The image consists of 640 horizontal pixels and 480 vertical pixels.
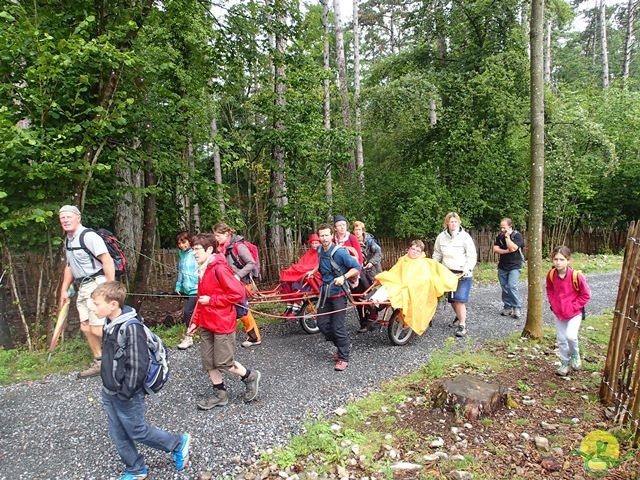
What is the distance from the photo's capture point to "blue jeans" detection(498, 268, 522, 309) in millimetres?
7479

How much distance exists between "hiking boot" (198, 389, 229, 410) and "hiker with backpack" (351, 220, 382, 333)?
2.88 meters

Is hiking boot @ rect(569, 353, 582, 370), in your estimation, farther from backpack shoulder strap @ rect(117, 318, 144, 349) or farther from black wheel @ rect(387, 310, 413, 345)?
backpack shoulder strap @ rect(117, 318, 144, 349)

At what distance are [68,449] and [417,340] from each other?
4691 mm

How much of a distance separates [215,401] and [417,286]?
A: 310cm

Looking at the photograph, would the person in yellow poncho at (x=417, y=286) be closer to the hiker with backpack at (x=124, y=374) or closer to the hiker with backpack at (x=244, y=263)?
the hiker with backpack at (x=244, y=263)

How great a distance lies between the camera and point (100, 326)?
5.00 meters

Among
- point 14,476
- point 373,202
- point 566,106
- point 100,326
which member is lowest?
point 14,476

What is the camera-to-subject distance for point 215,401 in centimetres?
426

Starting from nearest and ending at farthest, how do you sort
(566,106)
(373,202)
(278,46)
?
1. (278,46)
2. (566,106)
3. (373,202)

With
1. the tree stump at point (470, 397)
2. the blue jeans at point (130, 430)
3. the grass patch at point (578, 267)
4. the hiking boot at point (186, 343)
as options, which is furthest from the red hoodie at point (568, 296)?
the grass patch at point (578, 267)

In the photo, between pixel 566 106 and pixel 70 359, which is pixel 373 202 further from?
pixel 70 359

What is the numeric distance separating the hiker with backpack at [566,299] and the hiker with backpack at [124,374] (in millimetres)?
4277

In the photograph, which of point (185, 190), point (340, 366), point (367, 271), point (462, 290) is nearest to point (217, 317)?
point (340, 366)

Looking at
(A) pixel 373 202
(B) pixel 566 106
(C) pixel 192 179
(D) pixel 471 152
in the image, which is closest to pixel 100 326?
(C) pixel 192 179
